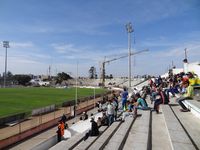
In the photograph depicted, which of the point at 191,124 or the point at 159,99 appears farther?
the point at 159,99

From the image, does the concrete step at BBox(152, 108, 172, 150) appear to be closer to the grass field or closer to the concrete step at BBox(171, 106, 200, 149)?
the concrete step at BBox(171, 106, 200, 149)

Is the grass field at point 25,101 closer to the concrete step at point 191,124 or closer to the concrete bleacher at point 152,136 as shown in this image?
the concrete bleacher at point 152,136

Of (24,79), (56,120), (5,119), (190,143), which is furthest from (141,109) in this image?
(24,79)

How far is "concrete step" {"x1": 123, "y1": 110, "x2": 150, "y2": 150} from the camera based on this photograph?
8.06 metres

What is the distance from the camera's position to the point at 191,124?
31.1ft

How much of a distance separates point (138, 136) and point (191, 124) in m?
2.03

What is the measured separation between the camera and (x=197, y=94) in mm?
12398

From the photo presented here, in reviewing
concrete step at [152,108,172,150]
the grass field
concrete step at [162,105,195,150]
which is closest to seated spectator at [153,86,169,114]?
concrete step at [152,108,172,150]

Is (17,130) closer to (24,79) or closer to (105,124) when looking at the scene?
(105,124)

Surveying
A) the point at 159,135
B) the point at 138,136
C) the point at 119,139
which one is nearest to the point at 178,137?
the point at 159,135

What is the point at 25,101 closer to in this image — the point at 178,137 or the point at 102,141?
the point at 102,141

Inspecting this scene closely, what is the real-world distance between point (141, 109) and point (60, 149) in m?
7.15

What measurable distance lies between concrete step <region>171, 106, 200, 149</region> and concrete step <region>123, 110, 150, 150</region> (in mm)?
1379

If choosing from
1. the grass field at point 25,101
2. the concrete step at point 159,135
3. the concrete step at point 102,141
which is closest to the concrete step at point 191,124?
the concrete step at point 159,135
